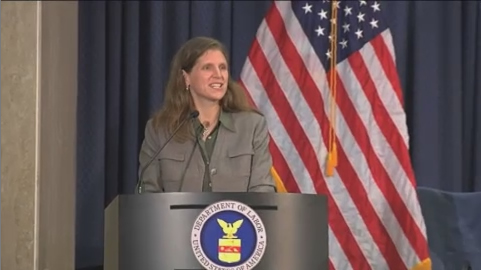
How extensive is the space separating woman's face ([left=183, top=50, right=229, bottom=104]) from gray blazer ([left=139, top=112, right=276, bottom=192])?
0.11 m

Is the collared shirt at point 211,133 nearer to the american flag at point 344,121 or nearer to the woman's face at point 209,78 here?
the woman's face at point 209,78

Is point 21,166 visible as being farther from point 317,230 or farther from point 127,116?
point 317,230

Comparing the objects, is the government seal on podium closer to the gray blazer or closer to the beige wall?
the gray blazer

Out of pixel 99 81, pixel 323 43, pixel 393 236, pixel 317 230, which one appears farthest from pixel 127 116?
pixel 317 230

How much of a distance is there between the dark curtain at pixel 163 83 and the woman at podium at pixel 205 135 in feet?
3.34

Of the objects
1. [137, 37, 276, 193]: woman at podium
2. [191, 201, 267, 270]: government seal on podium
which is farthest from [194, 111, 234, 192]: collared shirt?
[191, 201, 267, 270]: government seal on podium

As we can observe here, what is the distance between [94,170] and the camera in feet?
14.7

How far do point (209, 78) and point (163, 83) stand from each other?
1194 millimetres

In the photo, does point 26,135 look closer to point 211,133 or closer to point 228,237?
point 211,133

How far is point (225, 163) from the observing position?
3.27m

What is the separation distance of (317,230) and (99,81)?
2.17 m

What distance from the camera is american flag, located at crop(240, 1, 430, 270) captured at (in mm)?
4277

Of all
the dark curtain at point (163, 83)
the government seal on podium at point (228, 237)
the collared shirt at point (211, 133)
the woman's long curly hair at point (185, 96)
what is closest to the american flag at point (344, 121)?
the dark curtain at point (163, 83)

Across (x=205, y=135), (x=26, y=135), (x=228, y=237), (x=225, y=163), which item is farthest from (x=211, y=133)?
(x=26, y=135)
